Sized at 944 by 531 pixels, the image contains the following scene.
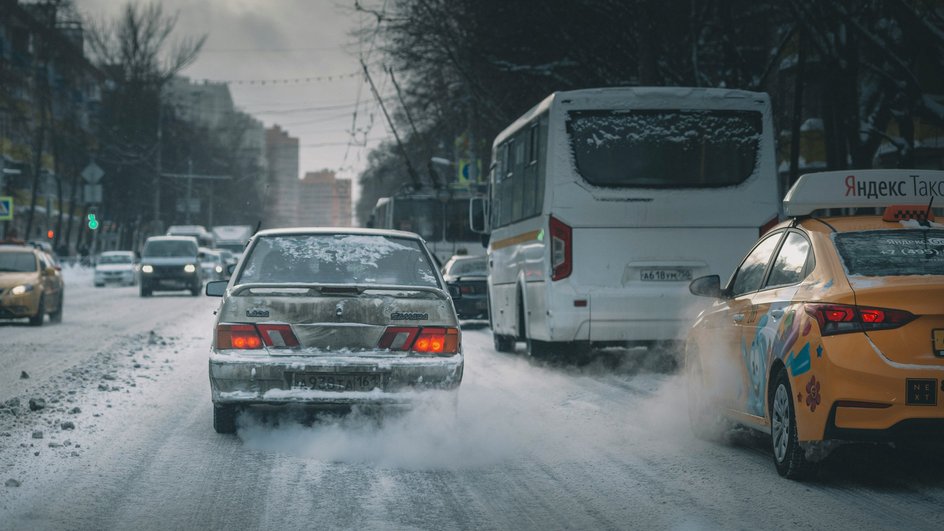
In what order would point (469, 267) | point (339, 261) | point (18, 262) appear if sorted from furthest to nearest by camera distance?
point (469, 267)
point (18, 262)
point (339, 261)

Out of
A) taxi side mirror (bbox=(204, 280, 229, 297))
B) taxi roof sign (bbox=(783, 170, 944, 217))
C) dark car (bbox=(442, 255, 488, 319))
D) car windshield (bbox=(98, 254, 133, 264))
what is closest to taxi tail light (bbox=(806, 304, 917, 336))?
taxi roof sign (bbox=(783, 170, 944, 217))

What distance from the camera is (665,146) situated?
15.7 m

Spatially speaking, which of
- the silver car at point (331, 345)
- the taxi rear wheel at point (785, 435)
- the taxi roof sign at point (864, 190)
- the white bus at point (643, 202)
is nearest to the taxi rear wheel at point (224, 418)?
the silver car at point (331, 345)

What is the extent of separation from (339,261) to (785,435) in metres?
3.77

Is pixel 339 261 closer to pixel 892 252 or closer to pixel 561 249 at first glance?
pixel 892 252

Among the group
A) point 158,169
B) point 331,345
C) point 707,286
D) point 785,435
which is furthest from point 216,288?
point 158,169

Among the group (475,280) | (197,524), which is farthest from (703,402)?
(475,280)

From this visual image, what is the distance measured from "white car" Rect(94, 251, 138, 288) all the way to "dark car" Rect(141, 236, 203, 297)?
44.1ft

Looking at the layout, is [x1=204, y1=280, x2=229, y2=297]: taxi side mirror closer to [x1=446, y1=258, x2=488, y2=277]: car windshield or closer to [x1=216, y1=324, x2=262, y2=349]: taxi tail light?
[x1=216, y1=324, x2=262, y2=349]: taxi tail light

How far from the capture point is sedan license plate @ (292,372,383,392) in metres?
Answer: 9.29

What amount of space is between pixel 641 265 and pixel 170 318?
16083 mm

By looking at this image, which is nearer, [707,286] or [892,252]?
[892,252]

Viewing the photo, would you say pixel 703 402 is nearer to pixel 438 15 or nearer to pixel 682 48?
pixel 682 48

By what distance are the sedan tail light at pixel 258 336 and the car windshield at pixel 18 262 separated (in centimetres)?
1693
